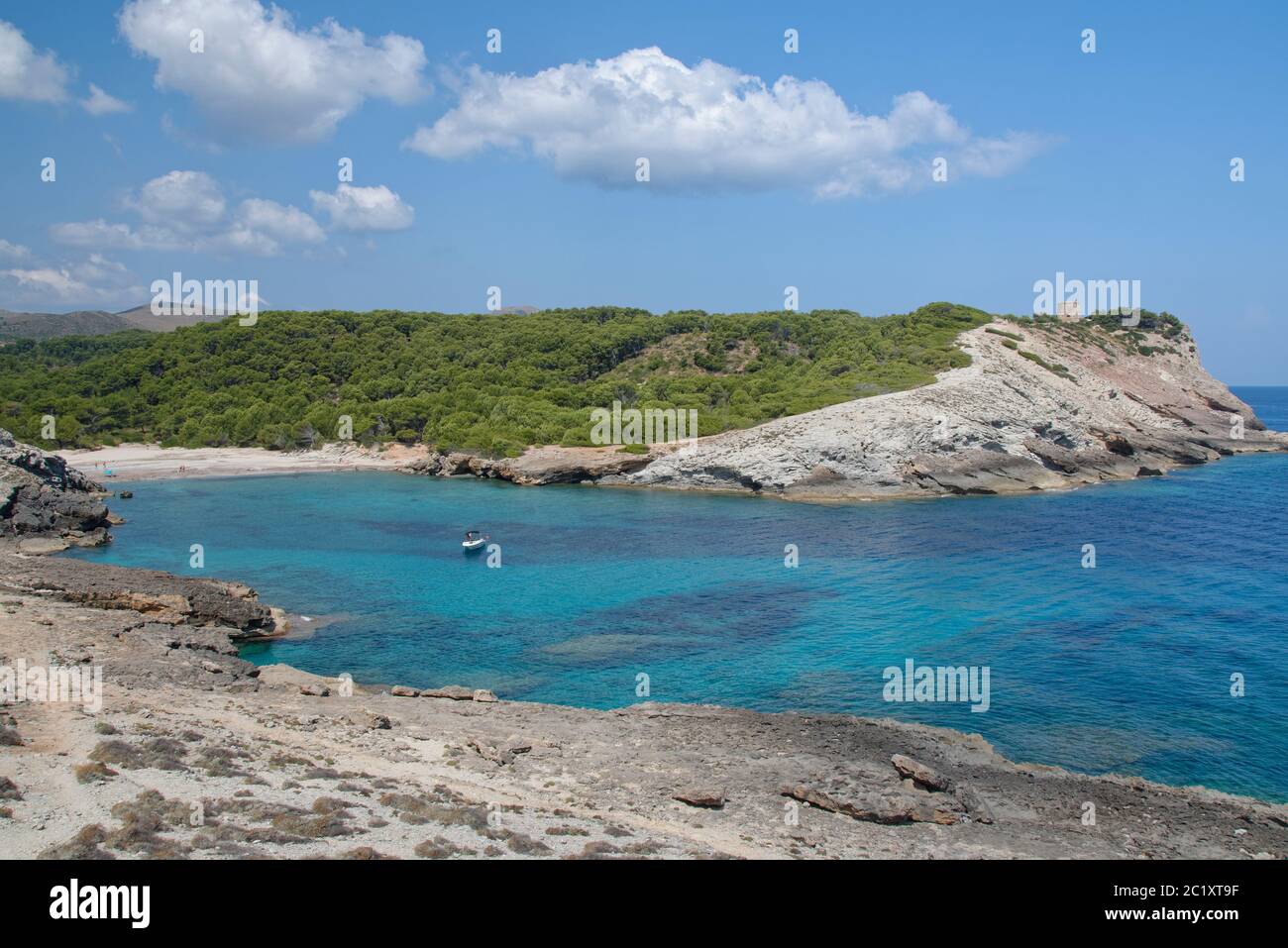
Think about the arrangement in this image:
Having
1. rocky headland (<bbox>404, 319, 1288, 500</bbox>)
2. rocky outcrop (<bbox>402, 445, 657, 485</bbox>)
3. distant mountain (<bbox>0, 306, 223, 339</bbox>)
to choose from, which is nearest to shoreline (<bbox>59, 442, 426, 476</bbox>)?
rocky headland (<bbox>404, 319, 1288, 500</bbox>)

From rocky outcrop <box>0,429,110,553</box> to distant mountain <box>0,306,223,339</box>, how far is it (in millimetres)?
127895

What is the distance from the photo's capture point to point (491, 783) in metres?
14.4

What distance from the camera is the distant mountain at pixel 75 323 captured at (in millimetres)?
162000

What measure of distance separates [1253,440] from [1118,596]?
2363 inches

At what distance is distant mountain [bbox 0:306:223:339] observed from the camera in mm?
162000

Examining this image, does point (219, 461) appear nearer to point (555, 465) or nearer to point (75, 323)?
point (555, 465)

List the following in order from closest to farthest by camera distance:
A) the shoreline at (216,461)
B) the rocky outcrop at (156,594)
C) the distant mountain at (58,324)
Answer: the rocky outcrop at (156,594), the shoreline at (216,461), the distant mountain at (58,324)

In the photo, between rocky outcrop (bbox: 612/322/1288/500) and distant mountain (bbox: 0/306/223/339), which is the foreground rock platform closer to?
rocky outcrop (bbox: 612/322/1288/500)

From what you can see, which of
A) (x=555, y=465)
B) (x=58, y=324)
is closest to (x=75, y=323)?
(x=58, y=324)

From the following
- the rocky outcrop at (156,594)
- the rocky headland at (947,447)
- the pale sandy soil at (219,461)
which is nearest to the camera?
the rocky outcrop at (156,594)

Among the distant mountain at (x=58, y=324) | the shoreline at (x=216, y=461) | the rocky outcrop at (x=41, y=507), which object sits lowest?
the rocky outcrop at (x=41, y=507)

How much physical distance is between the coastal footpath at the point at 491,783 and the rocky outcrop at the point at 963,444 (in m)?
34.8

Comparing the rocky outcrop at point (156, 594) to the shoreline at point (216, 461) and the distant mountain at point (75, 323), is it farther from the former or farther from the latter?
the distant mountain at point (75, 323)

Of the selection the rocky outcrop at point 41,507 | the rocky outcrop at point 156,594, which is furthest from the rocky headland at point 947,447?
the rocky outcrop at point 156,594
